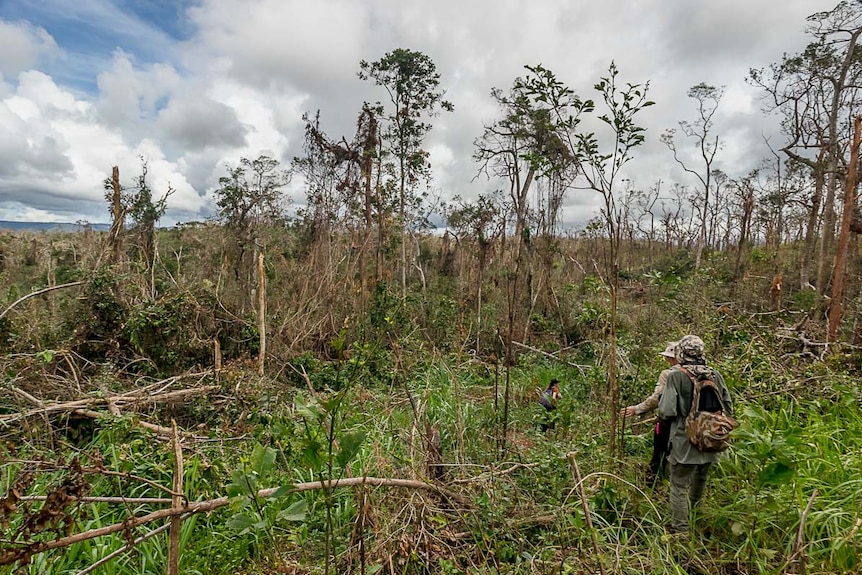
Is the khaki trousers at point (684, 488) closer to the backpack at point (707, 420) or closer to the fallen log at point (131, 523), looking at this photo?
the backpack at point (707, 420)

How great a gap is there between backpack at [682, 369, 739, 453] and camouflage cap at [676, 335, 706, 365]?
10 centimetres

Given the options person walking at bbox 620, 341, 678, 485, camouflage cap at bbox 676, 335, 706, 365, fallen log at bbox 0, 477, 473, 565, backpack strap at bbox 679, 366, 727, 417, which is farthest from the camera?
person walking at bbox 620, 341, 678, 485

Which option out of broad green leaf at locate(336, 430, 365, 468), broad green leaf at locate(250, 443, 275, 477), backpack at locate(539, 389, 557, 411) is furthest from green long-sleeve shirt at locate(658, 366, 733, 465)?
broad green leaf at locate(250, 443, 275, 477)

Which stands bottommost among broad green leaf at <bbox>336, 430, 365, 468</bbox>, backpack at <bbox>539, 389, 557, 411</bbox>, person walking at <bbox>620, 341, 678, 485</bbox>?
backpack at <bbox>539, 389, 557, 411</bbox>

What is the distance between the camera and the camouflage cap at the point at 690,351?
3.04m

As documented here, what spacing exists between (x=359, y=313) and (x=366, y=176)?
386 cm

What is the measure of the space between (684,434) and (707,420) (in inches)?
8.1

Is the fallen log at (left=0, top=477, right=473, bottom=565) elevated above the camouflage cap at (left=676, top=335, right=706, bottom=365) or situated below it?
below

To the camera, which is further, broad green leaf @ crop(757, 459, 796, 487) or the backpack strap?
the backpack strap

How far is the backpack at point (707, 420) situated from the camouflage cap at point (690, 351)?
0.10 meters

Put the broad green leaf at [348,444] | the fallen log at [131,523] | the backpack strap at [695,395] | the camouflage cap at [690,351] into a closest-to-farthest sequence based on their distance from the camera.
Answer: the fallen log at [131,523] → the broad green leaf at [348,444] → the backpack strap at [695,395] → the camouflage cap at [690,351]

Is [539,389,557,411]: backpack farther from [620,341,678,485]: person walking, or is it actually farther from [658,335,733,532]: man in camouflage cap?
[658,335,733,532]: man in camouflage cap

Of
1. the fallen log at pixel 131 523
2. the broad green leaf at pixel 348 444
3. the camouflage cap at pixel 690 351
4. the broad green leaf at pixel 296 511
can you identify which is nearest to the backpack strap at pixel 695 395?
the camouflage cap at pixel 690 351

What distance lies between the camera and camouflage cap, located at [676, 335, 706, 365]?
3.04m
